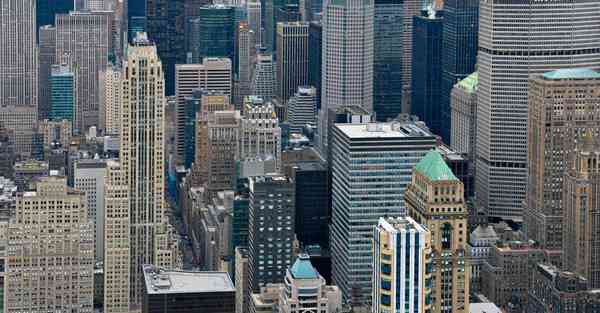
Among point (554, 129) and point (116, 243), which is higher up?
point (554, 129)

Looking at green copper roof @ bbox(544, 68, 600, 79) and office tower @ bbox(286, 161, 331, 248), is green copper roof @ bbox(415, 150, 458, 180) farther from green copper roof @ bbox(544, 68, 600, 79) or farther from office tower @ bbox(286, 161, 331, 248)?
green copper roof @ bbox(544, 68, 600, 79)

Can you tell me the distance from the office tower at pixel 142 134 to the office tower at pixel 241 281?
7.83 m

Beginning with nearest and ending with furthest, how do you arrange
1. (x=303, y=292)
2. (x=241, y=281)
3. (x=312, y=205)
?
(x=303, y=292), (x=241, y=281), (x=312, y=205)

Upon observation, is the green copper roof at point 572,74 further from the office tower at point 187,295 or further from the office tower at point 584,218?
the office tower at point 187,295

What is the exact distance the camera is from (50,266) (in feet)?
447

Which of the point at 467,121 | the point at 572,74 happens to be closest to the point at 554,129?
the point at 572,74

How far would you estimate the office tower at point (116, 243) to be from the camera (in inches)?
5551

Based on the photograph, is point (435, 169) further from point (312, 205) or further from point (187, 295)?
point (312, 205)

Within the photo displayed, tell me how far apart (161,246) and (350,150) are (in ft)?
66.2

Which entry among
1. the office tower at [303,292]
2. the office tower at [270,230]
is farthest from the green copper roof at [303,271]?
the office tower at [270,230]

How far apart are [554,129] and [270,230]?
34.0 m

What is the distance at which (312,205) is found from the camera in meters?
150

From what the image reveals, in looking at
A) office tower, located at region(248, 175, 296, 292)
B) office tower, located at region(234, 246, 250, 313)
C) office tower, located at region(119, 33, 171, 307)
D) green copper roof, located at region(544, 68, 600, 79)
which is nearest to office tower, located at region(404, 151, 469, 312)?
office tower, located at region(234, 246, 250, 313)

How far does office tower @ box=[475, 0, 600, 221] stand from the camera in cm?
17925
